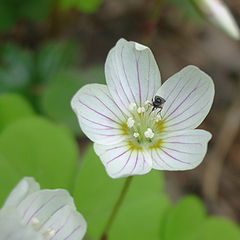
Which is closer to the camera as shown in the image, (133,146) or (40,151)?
(133,146)

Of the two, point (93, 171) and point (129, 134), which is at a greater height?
point (129, 134)

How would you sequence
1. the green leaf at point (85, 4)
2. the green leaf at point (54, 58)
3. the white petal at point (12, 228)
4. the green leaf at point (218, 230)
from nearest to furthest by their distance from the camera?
the white petal at point (12, 228), the green leaf at point (218, 230), the green leaf at point (85, 4), the green leaf at point (54, 58)

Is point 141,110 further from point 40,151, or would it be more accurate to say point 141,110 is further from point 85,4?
point 85,4

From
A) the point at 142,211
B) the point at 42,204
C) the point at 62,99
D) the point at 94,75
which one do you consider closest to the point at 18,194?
the point at 42,204

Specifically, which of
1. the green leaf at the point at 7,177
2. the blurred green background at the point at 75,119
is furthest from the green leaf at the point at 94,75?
the green leaf at the point at 7,177

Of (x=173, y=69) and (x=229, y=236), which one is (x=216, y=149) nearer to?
(x=173, y=69)

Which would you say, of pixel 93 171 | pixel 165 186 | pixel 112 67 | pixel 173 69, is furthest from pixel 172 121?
pixel 173 69

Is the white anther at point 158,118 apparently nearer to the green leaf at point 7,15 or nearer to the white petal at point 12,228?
the white petal at point 12,228
